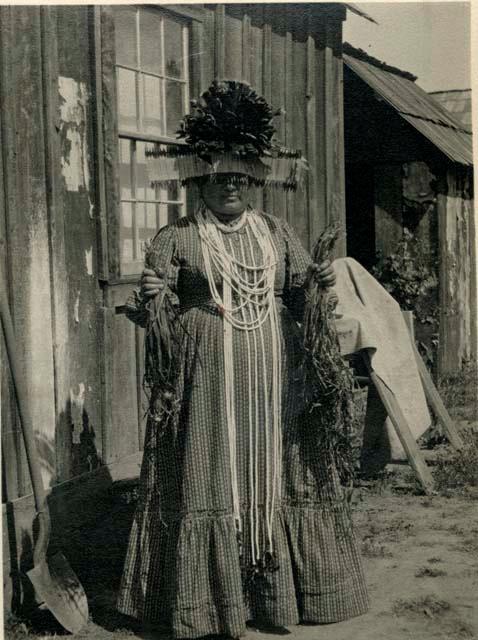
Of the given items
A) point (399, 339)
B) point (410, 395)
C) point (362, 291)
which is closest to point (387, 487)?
point (410, 395)

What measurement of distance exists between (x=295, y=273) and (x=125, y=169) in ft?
5.69

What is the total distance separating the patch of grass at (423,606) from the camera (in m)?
3.42

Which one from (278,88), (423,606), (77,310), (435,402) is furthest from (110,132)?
(435,402)

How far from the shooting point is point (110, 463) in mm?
4398

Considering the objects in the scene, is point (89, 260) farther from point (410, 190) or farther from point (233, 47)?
point (410, 190)

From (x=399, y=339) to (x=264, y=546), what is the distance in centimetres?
250

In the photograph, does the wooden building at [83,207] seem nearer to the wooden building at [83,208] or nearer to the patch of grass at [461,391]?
the wooden building at [83,208]

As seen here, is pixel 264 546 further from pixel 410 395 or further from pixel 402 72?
pixel 402 72

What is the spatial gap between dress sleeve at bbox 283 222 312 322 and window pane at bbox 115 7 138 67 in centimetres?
181

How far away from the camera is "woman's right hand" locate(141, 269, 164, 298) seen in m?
3.12

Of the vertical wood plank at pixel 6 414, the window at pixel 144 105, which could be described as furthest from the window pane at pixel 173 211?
the vertical wood plank at pixel 6 414

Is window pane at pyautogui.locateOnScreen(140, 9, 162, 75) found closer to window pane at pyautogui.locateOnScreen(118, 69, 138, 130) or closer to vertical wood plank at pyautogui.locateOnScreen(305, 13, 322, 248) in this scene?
window pane at pyautogui.locateOnScreen(118, 69, 138, 130)

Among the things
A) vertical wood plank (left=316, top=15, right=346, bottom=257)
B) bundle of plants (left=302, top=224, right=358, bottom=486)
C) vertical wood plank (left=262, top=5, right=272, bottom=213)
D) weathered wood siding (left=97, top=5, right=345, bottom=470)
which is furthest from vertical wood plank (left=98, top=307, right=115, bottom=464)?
vertical wood plank (left=316, top=15, right=346, bottom=257)

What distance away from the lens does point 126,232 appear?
4758 mm
